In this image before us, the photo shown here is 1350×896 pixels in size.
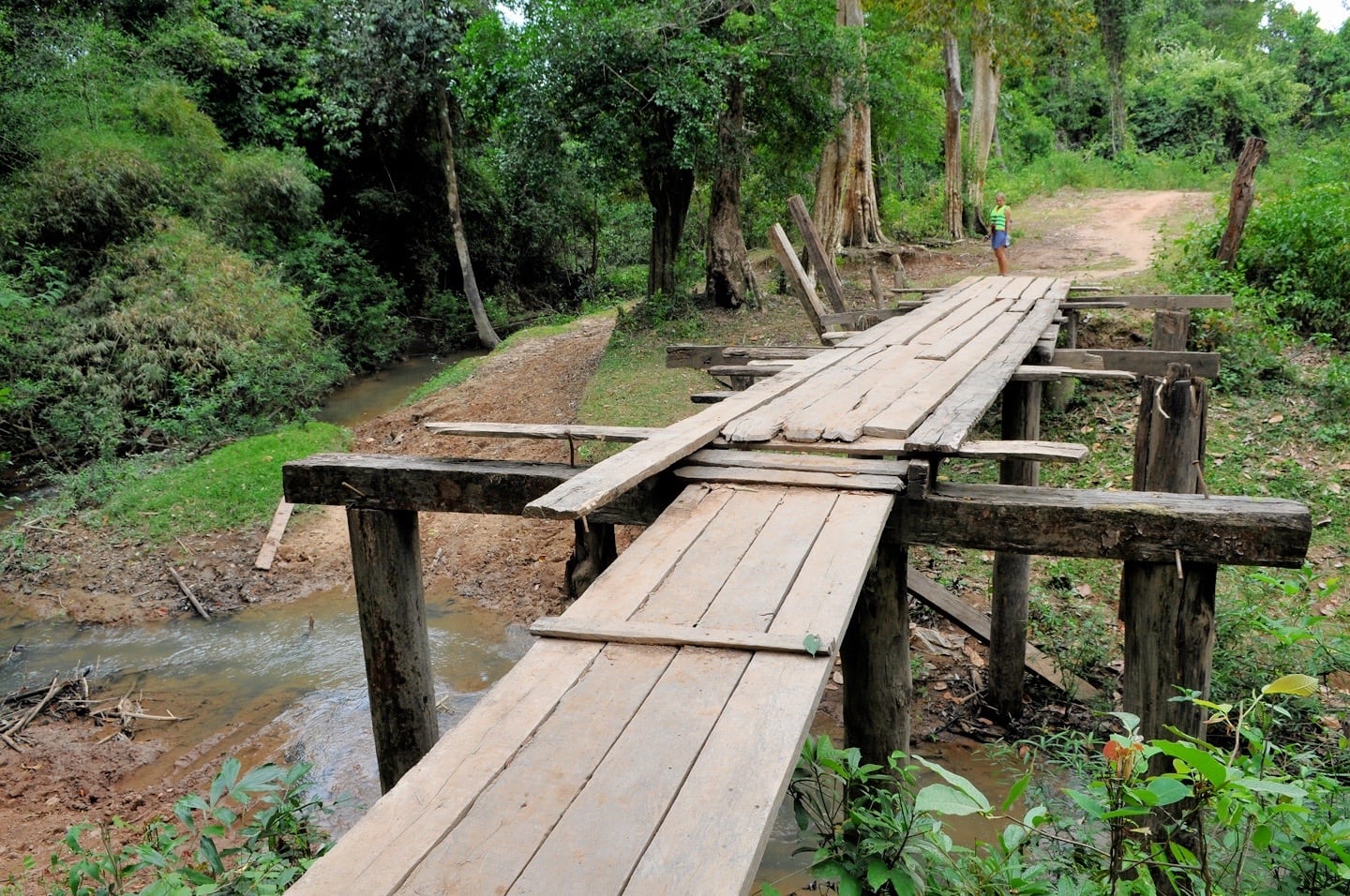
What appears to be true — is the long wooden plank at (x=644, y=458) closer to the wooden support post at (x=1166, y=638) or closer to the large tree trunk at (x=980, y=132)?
the wooden support post at (x=1166, y=638)

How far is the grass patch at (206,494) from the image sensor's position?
10.0 meters

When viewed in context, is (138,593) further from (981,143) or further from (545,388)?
(981,143)

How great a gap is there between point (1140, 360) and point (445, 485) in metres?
4.55

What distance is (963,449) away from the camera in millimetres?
3166

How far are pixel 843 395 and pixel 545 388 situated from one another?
941cm

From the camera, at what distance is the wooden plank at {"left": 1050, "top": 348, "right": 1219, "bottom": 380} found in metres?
5.62

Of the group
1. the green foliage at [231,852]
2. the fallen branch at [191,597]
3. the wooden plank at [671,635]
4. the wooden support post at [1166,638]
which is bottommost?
the fallen branch at [191,597]

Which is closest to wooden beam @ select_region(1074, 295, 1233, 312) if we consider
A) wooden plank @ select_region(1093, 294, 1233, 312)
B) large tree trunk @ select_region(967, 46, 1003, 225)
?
wooden plank @ select_region(1093, 294, 1233, 312)

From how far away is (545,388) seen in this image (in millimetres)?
13328

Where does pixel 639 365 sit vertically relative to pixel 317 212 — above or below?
below

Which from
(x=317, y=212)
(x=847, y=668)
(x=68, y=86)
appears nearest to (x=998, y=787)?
→ (x=847, y=668)

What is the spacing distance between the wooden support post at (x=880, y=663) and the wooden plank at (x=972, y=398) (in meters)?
0.41

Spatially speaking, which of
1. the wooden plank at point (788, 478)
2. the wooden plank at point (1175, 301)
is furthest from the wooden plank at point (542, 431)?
the wooden plank at point (1175, 301)

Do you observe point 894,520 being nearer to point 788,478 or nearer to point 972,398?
point 788,478
